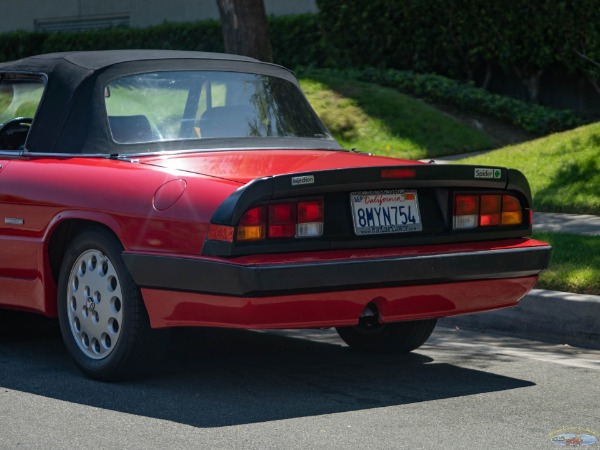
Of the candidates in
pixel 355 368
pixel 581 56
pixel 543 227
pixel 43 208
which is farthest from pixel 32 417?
pixel 581 56

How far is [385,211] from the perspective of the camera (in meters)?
5.72

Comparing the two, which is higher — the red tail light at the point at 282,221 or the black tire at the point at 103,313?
the red tail light at the point at 282,221

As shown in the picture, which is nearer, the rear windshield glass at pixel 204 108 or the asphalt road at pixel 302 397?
the asphalt road at pixel 302 397

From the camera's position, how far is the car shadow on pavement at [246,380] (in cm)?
550

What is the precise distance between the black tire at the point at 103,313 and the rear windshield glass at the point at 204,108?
635 mm

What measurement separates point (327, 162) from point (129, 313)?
3.84 feet

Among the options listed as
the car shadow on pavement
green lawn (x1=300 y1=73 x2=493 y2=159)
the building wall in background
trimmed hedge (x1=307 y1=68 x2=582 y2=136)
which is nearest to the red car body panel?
the car shadow on pavement

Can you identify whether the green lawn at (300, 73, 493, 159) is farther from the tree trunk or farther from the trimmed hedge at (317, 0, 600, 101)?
Answer: the trimmed hedge at (317, 0, 600, 101)

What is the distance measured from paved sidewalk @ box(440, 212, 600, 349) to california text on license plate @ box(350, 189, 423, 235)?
6.21 feet

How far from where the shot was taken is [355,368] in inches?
252

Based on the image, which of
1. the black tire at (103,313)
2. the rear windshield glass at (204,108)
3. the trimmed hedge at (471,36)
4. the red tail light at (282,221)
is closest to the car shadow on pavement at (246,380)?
the black tire at (103,313)

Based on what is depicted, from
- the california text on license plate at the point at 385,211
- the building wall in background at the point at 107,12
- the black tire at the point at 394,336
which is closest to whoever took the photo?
the california text on license plate at the point at 385,211

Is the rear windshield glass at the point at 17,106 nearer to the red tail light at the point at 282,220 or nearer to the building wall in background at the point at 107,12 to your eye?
the red tail light at the point at 282,220

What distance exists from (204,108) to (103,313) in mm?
1287
